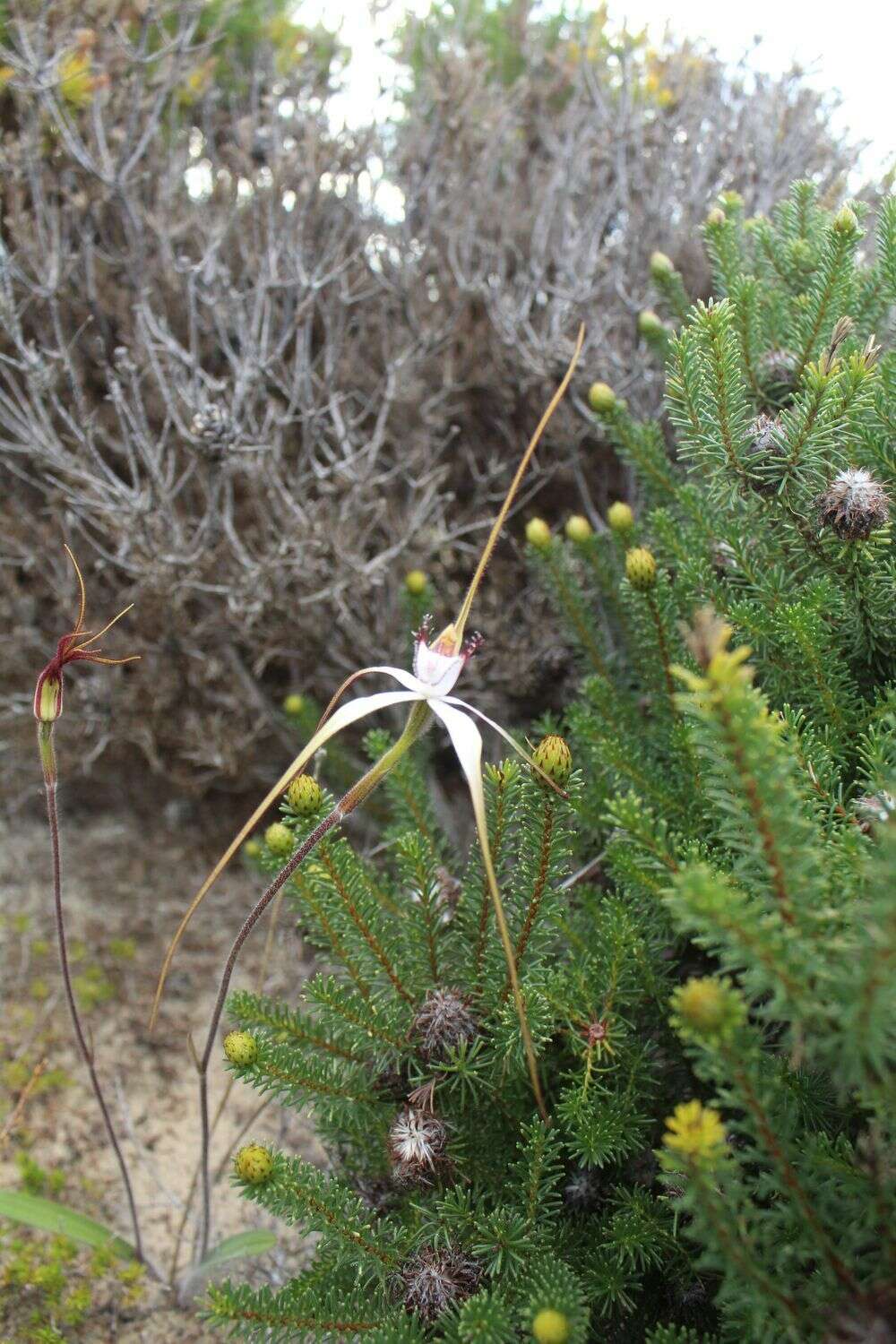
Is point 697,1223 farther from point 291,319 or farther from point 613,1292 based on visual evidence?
point 291,319

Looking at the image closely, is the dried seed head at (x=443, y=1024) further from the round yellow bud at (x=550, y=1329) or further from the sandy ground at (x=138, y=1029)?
the sandy ground at (x=138, y=1029)

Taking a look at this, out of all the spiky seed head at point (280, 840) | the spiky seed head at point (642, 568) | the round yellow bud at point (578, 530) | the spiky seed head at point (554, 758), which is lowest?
the spiky seed head at point (280, 840)

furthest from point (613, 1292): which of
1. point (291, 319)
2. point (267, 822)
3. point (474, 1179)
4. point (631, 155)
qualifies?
point (631, 155)

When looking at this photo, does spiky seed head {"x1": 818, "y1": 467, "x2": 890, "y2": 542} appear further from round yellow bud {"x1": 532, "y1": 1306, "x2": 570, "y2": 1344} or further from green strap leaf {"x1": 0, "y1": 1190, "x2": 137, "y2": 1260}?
green strap leaf {"x1": 0, "y1": 1190, "x2": 137, "y2": 1260}

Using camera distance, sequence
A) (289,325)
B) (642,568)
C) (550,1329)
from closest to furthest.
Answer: (550,1329) < (642,568) < (289,325)

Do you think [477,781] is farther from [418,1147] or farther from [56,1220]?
[56,1220]

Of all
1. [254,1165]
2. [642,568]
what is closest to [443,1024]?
[254,1165]

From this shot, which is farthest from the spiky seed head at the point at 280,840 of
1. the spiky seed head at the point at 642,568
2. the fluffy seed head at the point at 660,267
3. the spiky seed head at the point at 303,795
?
the fluffy seed head at the point at 660,267
